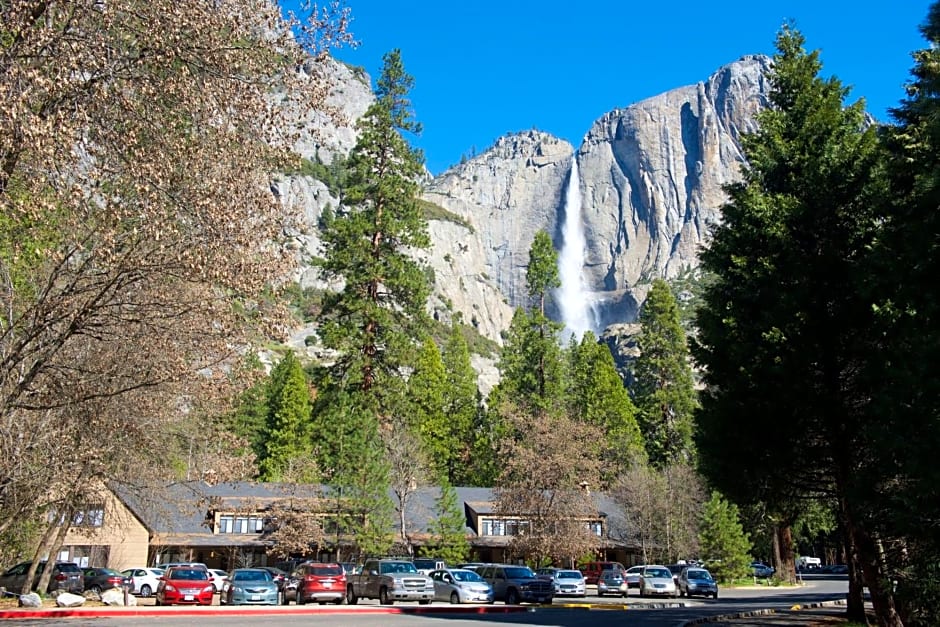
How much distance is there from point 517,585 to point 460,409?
4274cm

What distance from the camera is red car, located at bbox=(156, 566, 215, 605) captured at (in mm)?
28031

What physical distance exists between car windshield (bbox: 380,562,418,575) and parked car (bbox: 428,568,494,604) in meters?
0.94

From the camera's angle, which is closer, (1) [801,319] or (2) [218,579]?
(1) [801,319]

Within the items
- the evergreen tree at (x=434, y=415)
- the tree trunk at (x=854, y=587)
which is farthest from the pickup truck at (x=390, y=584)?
the evergreen tree at (x=434, y=415)

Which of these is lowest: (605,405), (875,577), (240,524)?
(875,577)

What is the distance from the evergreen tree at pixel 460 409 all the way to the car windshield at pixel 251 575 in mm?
36827

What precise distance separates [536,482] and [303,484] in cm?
1325

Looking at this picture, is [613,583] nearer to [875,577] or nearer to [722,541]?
[722,541]

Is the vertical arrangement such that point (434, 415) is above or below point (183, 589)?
above

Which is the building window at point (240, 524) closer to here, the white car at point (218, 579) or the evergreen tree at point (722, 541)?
the white car at point (218, 579)

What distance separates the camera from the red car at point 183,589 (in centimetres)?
2803

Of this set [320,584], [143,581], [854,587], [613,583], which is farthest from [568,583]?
[143,581]

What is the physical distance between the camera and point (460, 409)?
240ft

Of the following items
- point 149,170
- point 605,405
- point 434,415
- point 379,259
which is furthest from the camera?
point 434,415
